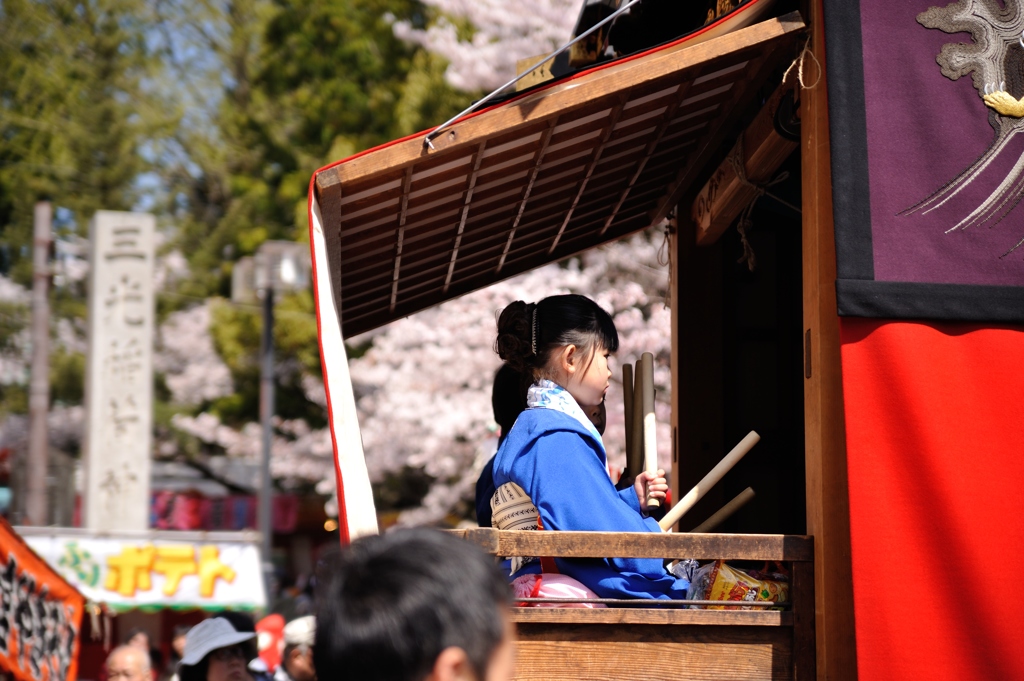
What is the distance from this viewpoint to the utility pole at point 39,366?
35.1ft

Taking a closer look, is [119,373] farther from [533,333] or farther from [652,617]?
[652,617]

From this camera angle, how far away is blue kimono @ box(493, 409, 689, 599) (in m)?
2.76

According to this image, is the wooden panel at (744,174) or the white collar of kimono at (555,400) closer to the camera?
the white collar of kimono at (555,400)

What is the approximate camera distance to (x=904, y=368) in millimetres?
2559

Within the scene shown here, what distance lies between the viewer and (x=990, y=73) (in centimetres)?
269

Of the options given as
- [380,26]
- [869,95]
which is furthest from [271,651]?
[380,26]

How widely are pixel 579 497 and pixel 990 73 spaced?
162 cm

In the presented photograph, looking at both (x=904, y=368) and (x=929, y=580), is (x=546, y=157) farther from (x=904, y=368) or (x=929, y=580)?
(x=929, y=580)

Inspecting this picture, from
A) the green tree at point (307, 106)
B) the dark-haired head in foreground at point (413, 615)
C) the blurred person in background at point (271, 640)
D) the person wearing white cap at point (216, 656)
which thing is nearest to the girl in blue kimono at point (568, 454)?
the dark-haired head in foreground at point (413, 615)

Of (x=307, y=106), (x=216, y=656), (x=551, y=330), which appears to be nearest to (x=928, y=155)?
(x=551, y=330)

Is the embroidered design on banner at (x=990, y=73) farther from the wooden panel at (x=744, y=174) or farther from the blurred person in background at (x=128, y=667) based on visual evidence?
the blurred person in background at (x=128, y=667)

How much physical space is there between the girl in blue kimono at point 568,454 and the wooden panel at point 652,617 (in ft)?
0.30

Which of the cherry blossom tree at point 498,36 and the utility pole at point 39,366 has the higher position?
the cherry blossom tree at point 498,36

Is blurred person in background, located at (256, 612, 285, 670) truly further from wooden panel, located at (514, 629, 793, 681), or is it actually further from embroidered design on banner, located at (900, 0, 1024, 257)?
embroidered design on banner, located at (900, 0, 1024, 257)
